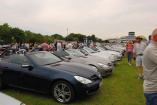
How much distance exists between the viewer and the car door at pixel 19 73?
4.06 meters

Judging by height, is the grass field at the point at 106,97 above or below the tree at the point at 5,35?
below

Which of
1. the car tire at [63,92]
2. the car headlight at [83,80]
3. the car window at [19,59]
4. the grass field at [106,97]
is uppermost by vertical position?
the car window at [19,59]

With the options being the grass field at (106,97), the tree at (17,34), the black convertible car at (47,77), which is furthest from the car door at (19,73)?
the tree at (17,34)

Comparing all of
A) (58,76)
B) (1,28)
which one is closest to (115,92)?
(58,76)

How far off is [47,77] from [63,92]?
63cm

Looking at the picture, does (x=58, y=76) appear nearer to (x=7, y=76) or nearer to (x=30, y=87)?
(x=30, y=87)

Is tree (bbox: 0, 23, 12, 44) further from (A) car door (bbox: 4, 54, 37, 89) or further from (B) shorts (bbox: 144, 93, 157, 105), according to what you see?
(B) shorts (bbox: 144, 93, 157, 105)

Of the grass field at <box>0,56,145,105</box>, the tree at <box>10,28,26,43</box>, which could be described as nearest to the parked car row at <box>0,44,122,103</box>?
the grass field at <box>0,56,145,105</box>

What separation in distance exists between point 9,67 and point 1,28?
53.3m

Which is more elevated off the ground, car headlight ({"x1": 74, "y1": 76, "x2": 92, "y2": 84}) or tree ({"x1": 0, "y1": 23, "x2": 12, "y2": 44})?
tree ({"x1": 0, "y1": 23, "x2": 12, "y2": 44})

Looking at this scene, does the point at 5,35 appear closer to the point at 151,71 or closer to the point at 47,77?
the point at 47,77

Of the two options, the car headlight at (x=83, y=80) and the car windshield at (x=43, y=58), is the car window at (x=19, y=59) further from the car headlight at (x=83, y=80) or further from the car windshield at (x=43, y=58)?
the car headlight at (x=83, y=80)

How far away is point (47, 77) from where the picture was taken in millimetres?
3838

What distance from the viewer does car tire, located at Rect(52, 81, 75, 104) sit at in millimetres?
3605
